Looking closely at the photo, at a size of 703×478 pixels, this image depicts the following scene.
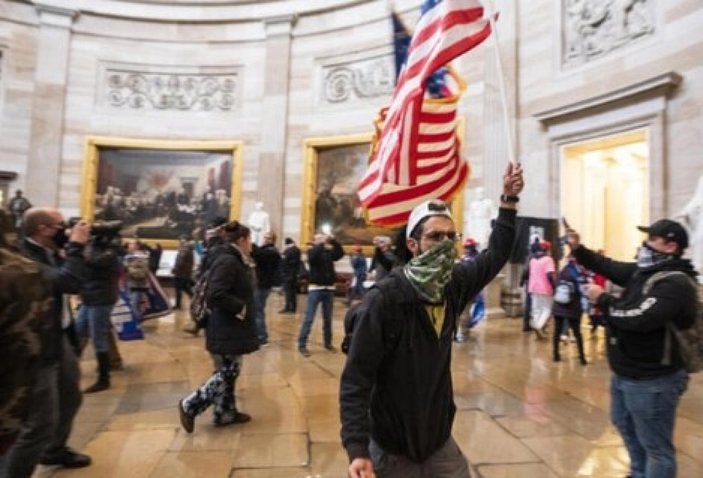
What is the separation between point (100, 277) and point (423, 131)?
357 cm

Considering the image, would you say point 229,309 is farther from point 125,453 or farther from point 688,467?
point 688,467

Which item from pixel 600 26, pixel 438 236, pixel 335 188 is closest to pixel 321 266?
pixel 438 236

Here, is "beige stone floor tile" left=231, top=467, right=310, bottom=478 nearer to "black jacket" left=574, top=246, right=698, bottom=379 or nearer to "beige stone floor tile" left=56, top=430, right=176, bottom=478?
"beige stone floor tile" left=56, top=430, right=176, bottom=478

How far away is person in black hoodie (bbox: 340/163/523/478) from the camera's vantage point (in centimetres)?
185

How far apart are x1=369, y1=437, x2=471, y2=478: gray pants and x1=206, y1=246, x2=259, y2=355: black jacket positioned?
8.03 ft

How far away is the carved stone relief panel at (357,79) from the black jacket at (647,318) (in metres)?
14.0

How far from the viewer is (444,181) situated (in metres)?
5.44

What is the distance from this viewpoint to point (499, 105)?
517 inches

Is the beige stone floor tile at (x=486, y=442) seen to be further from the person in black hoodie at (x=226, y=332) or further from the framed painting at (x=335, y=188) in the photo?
the framed painting at (x=335, y=188)

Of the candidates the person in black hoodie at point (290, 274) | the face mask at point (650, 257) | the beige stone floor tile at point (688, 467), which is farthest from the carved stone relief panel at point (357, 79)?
the face mask at point (650, 257)

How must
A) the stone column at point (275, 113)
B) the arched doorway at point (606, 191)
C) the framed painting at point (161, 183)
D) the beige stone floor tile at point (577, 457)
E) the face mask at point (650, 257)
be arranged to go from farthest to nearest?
the framed painting at point (161, 183)
the stone column at point (275, 113)
the arched doorway at point (606, 191)
the beige stone floor tile at point (577, 457)
the face mask at point (650, 257)

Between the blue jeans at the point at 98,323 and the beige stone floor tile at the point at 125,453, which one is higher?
the blue jeans at the point at 98,323

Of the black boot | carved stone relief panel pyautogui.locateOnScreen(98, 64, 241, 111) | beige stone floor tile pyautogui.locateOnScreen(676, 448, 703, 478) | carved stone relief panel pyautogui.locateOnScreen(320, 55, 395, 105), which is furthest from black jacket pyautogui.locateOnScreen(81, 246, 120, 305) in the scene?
carved stone relief panel pyautogui.locateOnScreen(98, 64, 241, 111)

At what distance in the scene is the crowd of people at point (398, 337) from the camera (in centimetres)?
175
